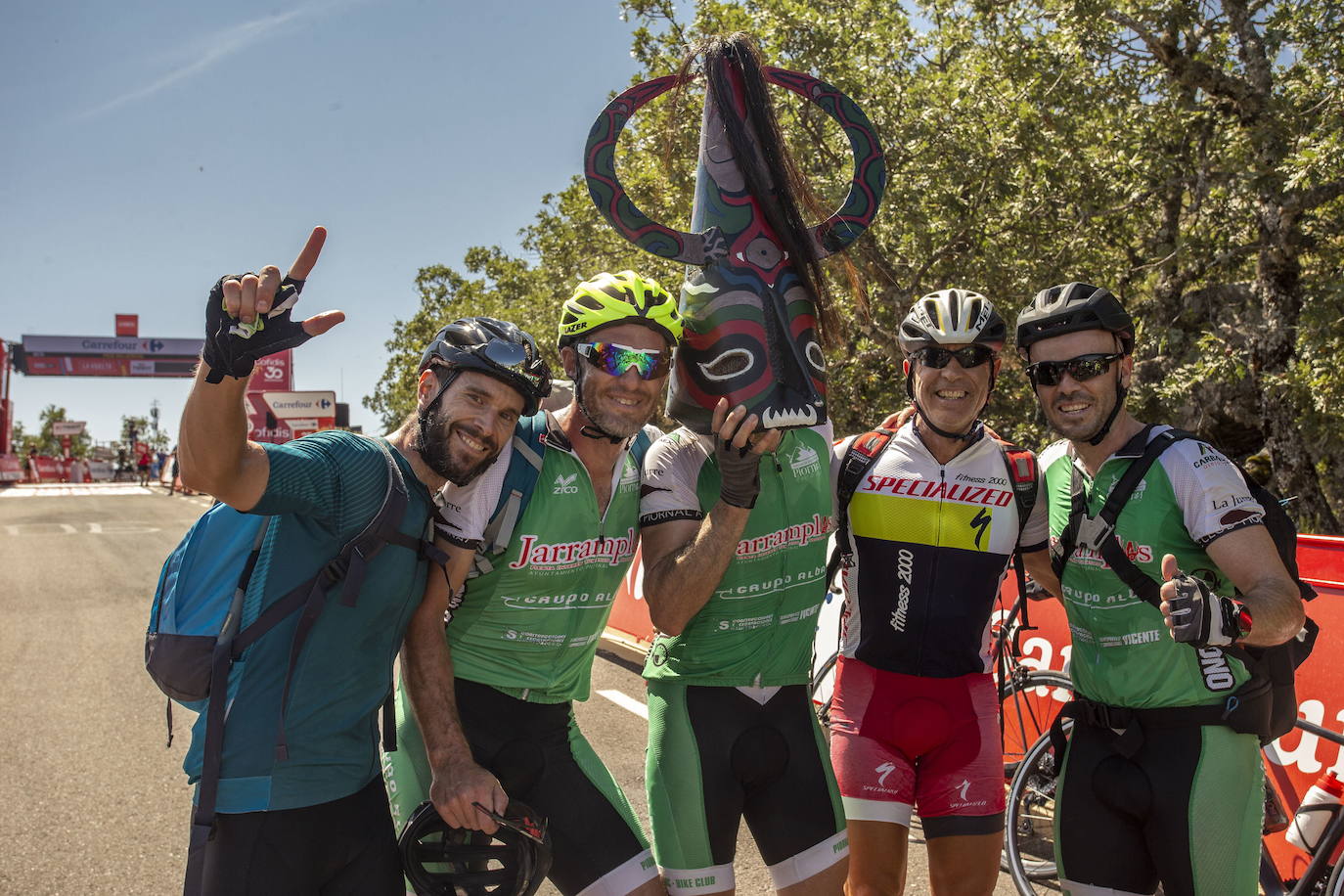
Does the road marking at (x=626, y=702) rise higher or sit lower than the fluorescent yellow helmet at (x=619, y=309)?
lower

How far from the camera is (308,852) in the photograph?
238 centimetres

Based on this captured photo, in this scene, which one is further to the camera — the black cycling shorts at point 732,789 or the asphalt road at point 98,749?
the asphalt road at point 98,749

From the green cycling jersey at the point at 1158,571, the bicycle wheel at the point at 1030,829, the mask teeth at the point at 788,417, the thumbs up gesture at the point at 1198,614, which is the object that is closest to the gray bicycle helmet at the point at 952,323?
the mask teeth at the point at 788,417

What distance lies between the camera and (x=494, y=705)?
3002 mm

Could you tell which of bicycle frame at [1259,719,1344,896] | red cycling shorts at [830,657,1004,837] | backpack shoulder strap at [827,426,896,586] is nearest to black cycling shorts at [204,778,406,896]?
red cycling shorts at [830,657,1004,837]

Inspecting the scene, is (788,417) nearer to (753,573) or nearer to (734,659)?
(753,573)

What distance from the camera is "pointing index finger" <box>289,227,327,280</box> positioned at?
2285 mm

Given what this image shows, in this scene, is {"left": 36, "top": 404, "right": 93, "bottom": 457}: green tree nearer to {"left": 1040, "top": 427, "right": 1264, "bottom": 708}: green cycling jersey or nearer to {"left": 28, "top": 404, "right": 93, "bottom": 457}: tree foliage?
{"left": 28, "top": 404, "right": 93, "bottom": 457}: tree foliage

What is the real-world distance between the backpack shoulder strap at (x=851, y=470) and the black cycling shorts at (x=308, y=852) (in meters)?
1.70

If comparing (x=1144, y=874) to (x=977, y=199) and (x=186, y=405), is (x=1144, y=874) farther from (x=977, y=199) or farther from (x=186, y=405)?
(x=977, y=199)

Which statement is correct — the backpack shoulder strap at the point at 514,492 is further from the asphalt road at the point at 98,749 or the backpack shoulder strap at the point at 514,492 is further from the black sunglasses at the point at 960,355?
the asphalt road at the point at 98,749

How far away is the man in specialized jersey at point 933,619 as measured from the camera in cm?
322

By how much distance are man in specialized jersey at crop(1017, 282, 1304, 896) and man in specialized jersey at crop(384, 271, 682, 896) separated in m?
1.36

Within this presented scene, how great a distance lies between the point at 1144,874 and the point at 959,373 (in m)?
A: 1.69
